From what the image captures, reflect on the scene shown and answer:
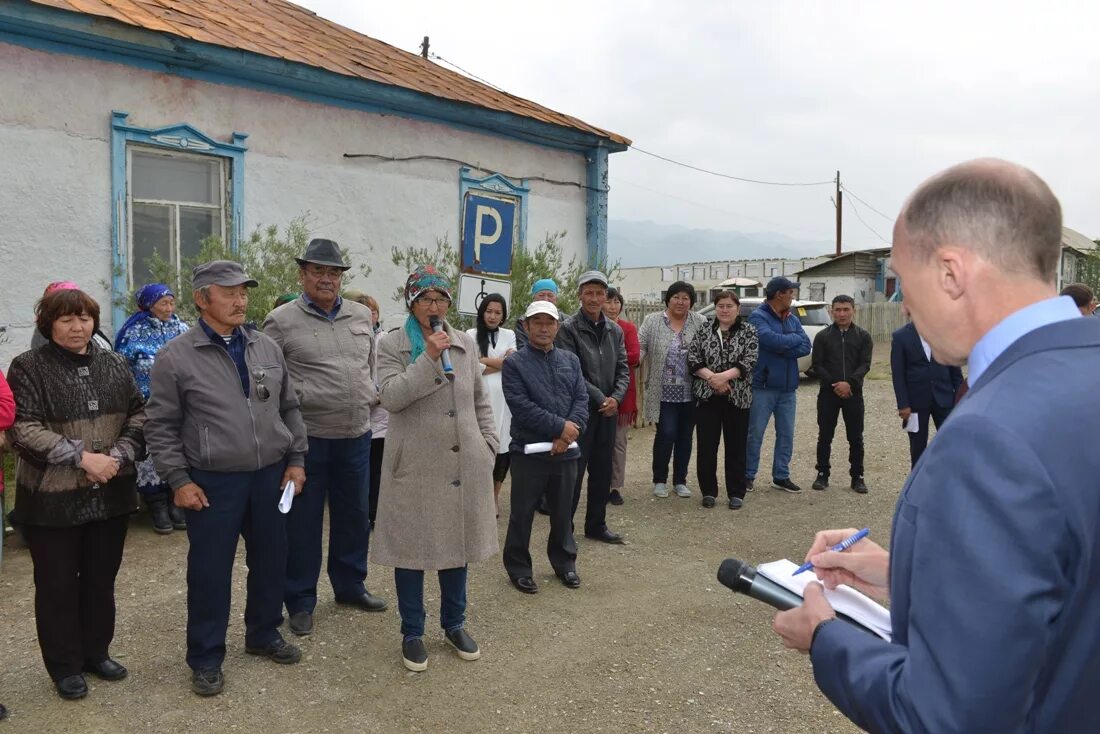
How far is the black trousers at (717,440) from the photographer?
7352 mm

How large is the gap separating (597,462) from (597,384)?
23.8 inches

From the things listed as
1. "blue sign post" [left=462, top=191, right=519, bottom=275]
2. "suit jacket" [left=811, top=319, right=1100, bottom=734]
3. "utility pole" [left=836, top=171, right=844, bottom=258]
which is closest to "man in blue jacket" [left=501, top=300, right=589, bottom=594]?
"suit jacket" [left=811, top=319, right=1100, bottom=734]

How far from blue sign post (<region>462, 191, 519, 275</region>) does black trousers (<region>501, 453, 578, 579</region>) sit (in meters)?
5.15

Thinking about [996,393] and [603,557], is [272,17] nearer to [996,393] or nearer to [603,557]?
[603,557]

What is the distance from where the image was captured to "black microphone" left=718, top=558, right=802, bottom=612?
1.63 m

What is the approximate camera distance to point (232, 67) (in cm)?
854

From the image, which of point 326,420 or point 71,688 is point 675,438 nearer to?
point 326,420

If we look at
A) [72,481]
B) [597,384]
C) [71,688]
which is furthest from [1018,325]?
[597,384]

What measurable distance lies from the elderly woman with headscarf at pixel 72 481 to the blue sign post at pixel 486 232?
6.49 metres

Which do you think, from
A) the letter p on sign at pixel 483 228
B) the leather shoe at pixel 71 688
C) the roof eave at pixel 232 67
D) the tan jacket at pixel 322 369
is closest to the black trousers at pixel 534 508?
the tan jacket at pixel 322 369

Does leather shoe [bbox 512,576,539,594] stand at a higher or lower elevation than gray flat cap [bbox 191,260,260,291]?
lower

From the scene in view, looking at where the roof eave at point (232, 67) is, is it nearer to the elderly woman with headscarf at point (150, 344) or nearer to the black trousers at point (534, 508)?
the elderly woman with headscarf at point (150, 344)

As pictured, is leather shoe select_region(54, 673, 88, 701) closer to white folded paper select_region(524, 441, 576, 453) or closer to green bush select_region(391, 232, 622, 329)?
white folded paper select_region(524, 441, 576, 453)

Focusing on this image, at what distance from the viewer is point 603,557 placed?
234 inches
